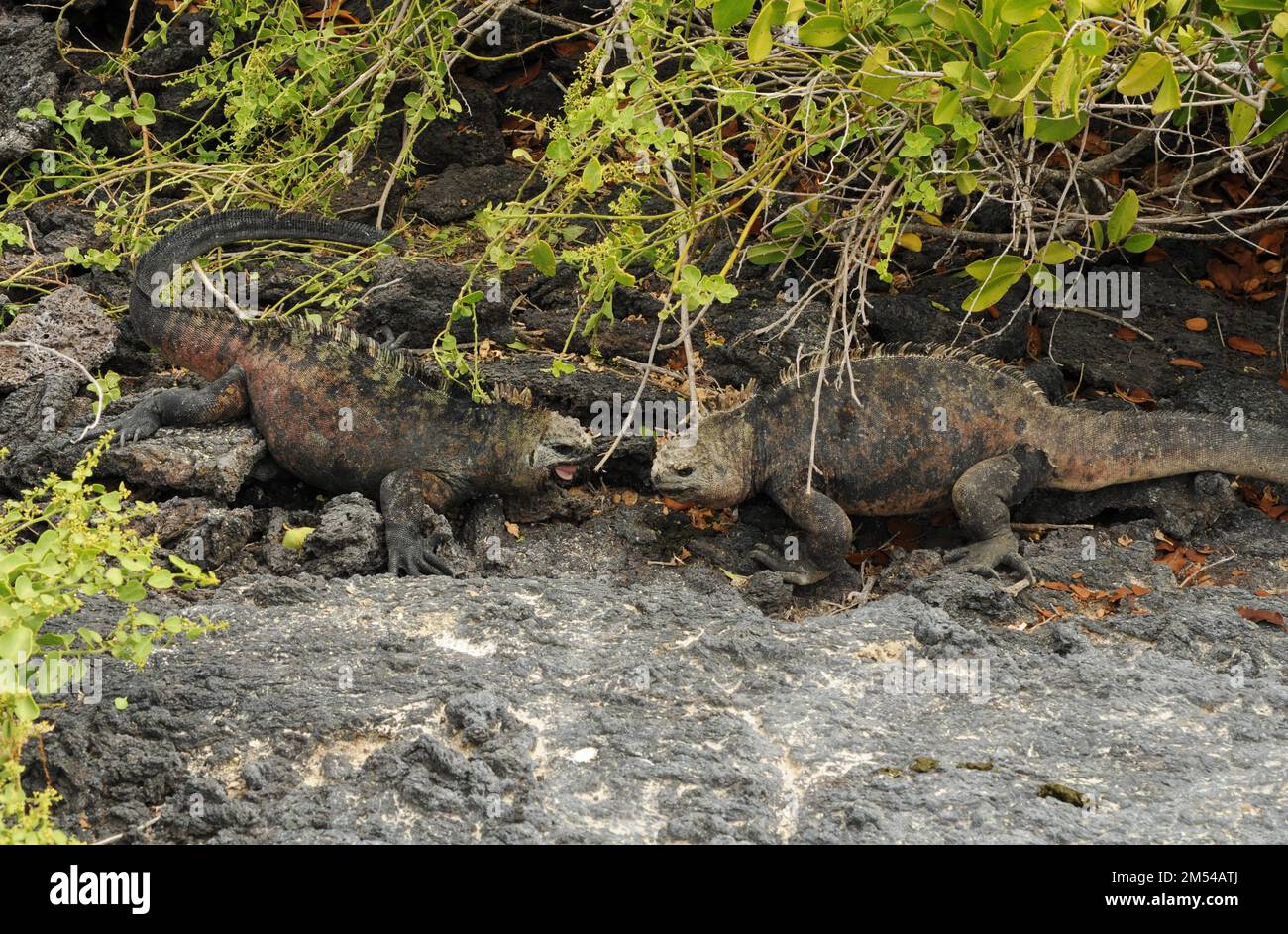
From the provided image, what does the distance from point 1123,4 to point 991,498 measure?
1923 millimetres

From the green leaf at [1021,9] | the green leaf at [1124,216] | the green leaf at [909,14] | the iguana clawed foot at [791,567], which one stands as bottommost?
the iguana clawed foot at [791,567]

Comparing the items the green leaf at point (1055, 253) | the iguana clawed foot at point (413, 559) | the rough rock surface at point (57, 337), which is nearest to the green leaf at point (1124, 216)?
the green leaf at point (1055, 253)

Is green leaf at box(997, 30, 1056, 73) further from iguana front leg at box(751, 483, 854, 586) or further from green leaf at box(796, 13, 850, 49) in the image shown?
iguana front leg at box(751, 483, 854, 586)

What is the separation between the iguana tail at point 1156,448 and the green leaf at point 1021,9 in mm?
2077

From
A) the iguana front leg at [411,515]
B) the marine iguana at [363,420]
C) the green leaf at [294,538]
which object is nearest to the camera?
the green leaf at [294,538]

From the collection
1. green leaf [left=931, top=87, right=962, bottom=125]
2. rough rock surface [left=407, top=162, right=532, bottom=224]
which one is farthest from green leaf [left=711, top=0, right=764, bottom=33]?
rough rock surface [left=407, top=162, right=532, bottom=224]

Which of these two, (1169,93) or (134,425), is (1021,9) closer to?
(1169,93)

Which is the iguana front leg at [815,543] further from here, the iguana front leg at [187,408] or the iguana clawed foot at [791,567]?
the iguana front leg at [187,408]

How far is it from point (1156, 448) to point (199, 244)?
3960 mm

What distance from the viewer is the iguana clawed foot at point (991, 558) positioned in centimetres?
452

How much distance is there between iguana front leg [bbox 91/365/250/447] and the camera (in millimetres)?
5023

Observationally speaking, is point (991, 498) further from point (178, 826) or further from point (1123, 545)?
point (178, 826)

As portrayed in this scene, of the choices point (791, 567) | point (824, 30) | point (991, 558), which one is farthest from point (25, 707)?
point (991, 558)

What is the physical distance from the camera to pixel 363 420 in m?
5.27
